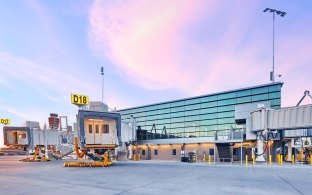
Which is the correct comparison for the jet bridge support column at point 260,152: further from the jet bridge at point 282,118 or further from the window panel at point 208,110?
the window panel at point 208,110

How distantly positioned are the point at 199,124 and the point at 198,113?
6.23 ft

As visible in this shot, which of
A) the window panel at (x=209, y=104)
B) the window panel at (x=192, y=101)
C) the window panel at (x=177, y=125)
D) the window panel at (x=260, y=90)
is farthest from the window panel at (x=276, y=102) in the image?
the window panel at (x=177, y=125)

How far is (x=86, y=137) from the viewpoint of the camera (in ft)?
98.1

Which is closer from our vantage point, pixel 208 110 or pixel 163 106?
pixel 208 110

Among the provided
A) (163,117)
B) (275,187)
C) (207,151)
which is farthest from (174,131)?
(275,187)

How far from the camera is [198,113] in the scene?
45.8m

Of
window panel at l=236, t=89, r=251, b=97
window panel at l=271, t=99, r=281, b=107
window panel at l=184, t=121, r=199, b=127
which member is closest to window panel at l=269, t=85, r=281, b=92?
window panel at l=271, t=99, r=281, b=107

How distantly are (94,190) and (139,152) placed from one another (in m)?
37.2

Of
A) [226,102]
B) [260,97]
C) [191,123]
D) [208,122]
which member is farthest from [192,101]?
[260,97]

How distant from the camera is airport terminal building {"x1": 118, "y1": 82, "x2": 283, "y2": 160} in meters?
36.8

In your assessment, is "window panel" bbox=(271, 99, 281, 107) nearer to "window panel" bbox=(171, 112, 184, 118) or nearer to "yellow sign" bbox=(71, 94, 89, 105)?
"window panel" bbox=(171, 112, 184, 118)

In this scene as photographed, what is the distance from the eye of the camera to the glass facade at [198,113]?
124 feet

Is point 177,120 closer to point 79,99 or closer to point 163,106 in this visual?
point 163,106

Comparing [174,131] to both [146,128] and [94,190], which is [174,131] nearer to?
[146,128]
